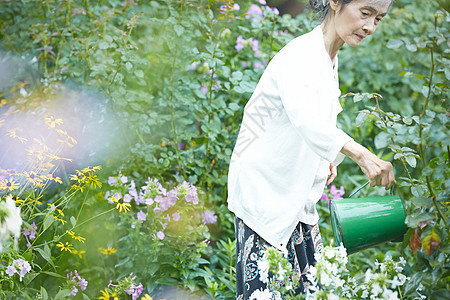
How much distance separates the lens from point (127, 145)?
2.47 m

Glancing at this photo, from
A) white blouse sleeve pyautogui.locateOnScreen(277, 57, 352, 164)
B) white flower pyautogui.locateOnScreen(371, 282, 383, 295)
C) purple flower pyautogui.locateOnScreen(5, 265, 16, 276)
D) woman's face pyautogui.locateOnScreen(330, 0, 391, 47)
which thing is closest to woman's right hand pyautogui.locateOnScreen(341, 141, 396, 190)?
white blouse sleeve pyautogui.locateOnScreen(277, 57, 352, 164)

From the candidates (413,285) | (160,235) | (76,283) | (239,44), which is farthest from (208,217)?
(413,285)

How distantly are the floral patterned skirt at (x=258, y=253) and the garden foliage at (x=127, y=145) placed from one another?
16.1 inches

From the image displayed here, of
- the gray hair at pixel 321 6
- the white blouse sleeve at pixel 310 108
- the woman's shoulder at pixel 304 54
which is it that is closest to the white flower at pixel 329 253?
the white blouse sleeve at pixel 310 108

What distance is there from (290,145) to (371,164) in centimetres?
32

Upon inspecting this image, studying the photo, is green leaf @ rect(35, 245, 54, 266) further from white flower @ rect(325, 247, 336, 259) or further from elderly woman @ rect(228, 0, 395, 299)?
white flower @ rect(325, 247, 336, 259)

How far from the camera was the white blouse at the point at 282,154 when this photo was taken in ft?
4.87

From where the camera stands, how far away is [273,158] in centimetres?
156

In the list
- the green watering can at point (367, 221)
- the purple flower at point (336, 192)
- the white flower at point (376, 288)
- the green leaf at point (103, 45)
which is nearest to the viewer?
the white flower at point (376, 288)

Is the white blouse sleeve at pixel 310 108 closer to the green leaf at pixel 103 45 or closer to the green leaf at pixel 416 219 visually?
the green leaf at pixel 416 219

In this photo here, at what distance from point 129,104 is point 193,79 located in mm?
364

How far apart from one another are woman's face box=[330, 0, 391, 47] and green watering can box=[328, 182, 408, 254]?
18.7 inches

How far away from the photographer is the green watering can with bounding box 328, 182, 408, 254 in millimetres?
1560

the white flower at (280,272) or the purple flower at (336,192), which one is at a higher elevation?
the white flower at (280,272)
